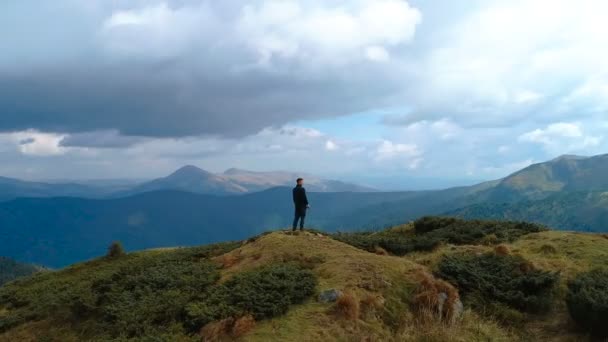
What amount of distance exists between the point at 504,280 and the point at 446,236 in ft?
29.7

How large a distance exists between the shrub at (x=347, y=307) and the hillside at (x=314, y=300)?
31 millimetres

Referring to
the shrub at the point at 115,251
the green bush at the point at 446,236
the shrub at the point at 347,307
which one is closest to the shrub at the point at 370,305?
the shrub at the point at 347,307

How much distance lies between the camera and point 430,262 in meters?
19.6

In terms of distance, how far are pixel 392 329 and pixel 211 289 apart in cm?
678

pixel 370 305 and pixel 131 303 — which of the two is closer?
pixel 370 305

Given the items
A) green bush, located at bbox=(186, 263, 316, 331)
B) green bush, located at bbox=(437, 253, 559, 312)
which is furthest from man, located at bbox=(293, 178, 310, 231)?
green bush, located at bbox=(437, 253, 559, 312)

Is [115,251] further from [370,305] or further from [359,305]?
[370,305]

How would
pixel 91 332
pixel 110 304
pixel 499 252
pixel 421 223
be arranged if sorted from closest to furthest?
pixel 91 332, pixel 110 304, pixel 499 252, pixel 421 223

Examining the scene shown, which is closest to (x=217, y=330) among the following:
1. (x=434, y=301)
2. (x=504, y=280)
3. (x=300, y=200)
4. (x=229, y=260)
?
(x=434, y=301)

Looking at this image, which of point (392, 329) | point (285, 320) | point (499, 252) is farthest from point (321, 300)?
point (499, 252)

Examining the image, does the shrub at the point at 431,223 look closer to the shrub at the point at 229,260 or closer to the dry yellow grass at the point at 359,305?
the dry yellow grass at the point at 359,305

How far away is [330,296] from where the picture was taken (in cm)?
1448

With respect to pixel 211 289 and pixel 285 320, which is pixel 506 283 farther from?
pixel 211 289

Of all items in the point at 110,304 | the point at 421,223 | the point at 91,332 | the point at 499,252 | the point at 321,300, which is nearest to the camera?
the point at 321,300
